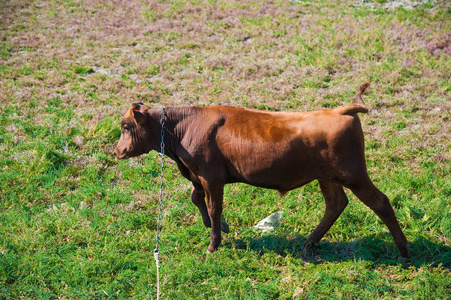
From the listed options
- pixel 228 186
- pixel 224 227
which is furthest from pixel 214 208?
pixel 228 186

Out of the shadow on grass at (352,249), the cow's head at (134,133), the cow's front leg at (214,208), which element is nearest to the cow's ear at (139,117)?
the cow's head at (134,133)

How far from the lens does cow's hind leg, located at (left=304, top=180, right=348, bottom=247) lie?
646 cm

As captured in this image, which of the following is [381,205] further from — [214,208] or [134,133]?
[134,133]

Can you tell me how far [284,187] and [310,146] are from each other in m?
0.77

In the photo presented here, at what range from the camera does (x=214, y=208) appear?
20.9 ft

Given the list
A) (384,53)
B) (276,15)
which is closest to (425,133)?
(384,53)

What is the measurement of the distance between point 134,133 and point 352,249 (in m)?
3.74

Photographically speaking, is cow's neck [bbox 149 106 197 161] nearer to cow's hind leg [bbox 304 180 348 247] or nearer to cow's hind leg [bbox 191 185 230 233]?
cow's hind leg [bbox 191 185 230 233]

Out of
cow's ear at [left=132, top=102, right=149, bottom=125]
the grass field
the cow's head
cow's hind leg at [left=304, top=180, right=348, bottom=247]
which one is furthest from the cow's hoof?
cow's ear at [left=132, top=102, right=149, bottom=125]

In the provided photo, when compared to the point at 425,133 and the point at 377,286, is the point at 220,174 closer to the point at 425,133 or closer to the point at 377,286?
the point at 377,286

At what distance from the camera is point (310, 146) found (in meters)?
5.69

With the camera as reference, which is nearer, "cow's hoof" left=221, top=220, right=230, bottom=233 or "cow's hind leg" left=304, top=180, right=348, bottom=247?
"cow's hind leg" left=304, top=180, right=348, bottom=247

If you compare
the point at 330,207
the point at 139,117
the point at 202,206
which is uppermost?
the point at 139,117

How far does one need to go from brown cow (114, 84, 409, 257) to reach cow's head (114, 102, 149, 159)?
0.01 meters
